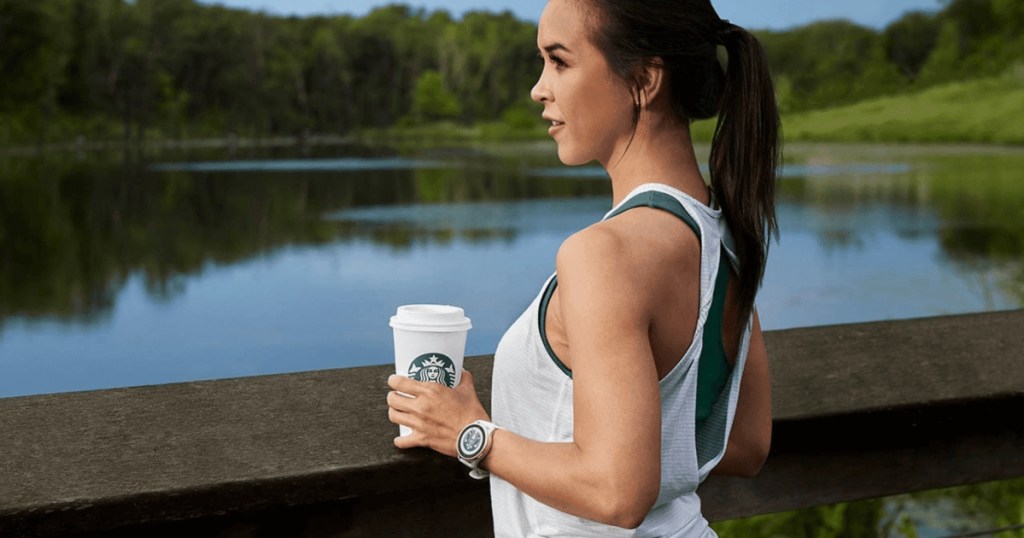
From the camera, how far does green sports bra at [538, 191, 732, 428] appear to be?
86cm

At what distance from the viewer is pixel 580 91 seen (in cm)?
90

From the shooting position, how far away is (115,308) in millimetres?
32875

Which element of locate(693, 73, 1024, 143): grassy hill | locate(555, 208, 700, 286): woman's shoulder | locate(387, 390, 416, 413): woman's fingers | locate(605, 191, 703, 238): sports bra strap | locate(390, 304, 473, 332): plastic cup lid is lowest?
locate(693, 73, 1024, 143): grassy hill

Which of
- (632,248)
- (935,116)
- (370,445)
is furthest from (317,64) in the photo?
(632,248)

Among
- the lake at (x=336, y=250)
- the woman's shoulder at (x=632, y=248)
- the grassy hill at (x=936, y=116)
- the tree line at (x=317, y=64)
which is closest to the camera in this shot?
the woman's shoulder at (x=632, y=248)

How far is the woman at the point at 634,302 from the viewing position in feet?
2.61

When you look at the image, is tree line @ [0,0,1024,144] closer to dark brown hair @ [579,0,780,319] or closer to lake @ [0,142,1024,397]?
lake @ [0,142,1024,397]

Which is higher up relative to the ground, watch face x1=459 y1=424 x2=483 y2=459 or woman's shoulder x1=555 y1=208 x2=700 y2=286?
woman's shoulder x1=555 y1=208 x2=700 y2=286

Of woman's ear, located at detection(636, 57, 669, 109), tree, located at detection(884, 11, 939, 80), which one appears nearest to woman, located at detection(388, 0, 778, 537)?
woman's ear, located at detection(636, 57, 669, 109)

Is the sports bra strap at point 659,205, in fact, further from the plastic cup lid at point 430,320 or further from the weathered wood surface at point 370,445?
the weathered wood surface at point 370,445

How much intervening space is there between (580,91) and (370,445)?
37 cm

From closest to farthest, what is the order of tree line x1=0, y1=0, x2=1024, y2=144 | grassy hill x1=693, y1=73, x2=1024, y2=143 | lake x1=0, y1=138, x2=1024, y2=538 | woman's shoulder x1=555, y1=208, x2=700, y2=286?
woman's shoulder x1=555, y1=208, x2=700, y2=286, tree line x1=0, y1=0, x2=1024, y2=144, grassy hill x1=693, y1=73, x2=1024, y2=143, lake x1=0, y1=138, x2=1024, y2=538

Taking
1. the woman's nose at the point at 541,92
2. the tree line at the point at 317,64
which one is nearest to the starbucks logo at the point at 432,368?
the woman's nose at the point at 541,92

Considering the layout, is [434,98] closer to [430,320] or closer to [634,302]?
[430,320]
